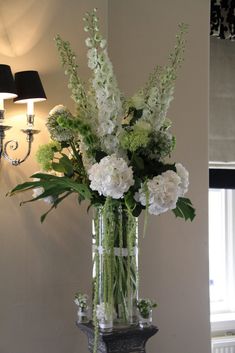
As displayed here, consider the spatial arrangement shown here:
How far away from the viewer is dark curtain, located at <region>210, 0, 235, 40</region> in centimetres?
233

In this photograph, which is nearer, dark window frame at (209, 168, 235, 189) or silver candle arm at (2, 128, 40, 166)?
silver candle arm at (2, 128, 40, 166)

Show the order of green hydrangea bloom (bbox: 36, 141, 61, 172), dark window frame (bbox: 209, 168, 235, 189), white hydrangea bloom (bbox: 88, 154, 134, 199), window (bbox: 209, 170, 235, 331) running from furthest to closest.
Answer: window (bbox: 209, 170, 235, 331) < dark window frame (bbox: 209, 168, 235, 189) < green hydrangea bloom (bbox: 36, 141, 61, 172) < white hydrangea bloom (bbox: 88, 154, 134, 199)

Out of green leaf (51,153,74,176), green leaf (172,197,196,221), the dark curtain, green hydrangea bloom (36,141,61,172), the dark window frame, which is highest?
the dark curtain

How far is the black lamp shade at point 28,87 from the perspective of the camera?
1.55 m

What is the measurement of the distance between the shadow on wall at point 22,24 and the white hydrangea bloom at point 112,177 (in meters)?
0.68

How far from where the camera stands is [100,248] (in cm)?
136

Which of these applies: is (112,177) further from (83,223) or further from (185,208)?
(83,223)

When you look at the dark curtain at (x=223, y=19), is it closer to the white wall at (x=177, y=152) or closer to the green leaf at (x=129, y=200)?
the white wall at (x=177, y=152)

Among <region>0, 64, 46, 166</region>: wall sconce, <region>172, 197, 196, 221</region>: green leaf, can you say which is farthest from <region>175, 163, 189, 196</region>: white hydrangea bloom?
<region>0, 64, 46, 166</region>: wall sconce

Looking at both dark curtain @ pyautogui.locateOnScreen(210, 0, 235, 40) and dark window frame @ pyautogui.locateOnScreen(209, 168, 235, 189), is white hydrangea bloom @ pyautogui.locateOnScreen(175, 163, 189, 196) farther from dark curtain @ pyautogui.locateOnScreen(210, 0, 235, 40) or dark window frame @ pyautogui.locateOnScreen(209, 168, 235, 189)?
dark curtain @ pyautogui.locateOnScreen(210, 0, 235, 40)

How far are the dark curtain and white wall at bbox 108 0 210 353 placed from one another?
0.84ft

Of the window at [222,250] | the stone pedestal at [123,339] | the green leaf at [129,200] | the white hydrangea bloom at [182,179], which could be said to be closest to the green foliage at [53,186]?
the green leaf at [129,200]

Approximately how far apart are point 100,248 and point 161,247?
66 cm

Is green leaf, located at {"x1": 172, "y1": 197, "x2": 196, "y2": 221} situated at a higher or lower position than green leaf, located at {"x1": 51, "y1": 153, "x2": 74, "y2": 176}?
lower
